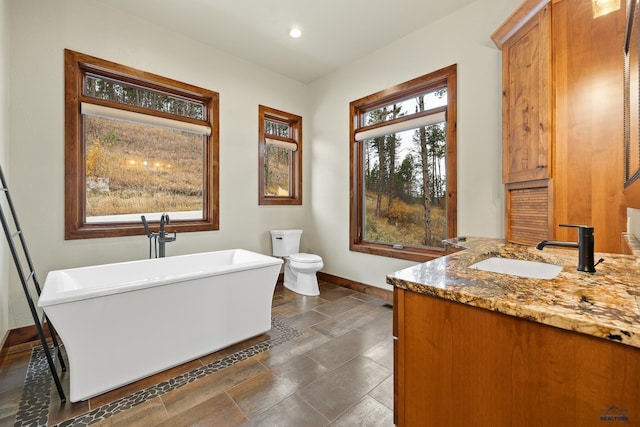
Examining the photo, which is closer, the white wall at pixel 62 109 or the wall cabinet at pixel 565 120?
the wall cabinet at pixel 565 120

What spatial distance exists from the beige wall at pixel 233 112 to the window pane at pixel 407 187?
0.28 meters

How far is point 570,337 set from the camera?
26.7 inches

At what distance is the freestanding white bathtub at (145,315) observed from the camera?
1.59 metres

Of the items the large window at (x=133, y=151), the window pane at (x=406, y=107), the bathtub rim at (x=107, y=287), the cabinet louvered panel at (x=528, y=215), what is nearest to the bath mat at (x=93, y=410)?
the bathtub rim at (x=107, y=287)

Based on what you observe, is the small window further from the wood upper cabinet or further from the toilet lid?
the wood upper cabinet

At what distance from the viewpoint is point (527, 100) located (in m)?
1.91

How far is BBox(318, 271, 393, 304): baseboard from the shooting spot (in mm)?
3262

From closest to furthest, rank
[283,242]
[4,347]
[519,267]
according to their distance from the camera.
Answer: [519,267] < [4,347] < [283,242]

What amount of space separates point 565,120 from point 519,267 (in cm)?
101

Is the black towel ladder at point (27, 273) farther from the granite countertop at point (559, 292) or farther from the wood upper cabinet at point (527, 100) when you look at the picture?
the wood upper cabinet at point (527, 100)

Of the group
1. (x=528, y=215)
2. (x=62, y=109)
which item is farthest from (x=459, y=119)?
(x=62, y=109)

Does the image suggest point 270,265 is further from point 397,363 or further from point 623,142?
point 623,142

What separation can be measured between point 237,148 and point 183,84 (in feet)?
2.90

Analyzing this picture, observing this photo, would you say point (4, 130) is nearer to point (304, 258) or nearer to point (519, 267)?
point (304, 258)
